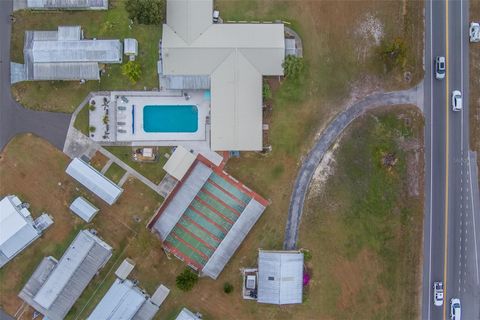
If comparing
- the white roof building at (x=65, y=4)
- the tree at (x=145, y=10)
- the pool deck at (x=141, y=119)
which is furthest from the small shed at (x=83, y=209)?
the white roof building at (x=65, y=4)

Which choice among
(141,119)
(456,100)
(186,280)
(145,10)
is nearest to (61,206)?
(141,119)

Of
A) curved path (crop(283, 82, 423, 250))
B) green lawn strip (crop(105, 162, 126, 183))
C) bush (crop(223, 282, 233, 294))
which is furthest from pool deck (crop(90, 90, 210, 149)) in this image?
bush (crop(223, 282, 233, 294))

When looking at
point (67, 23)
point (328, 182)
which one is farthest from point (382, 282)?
point (67, 23)

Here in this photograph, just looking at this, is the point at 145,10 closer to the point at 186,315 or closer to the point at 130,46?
the point at 130,46

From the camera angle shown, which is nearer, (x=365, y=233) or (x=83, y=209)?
(x=83, y=209)

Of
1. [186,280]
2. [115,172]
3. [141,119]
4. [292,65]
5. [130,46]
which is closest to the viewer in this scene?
[186,280]

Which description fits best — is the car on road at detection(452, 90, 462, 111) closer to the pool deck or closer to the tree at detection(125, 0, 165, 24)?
the pool deck

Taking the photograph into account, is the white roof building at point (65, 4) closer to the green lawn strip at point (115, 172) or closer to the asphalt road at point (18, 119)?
the asphalt road at point (18, 119)
